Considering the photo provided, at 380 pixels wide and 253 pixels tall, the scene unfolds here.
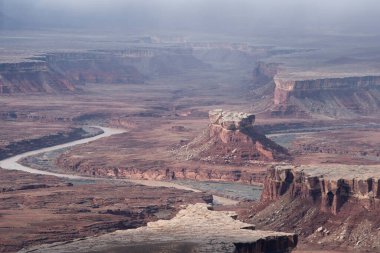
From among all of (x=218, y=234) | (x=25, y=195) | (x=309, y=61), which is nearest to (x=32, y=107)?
(x=309, y=61)

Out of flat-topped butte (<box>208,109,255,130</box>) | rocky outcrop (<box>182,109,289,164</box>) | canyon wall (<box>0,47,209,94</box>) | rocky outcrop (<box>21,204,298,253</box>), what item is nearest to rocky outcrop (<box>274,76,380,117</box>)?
canyon wall (<box>0,47,209,94</box>)

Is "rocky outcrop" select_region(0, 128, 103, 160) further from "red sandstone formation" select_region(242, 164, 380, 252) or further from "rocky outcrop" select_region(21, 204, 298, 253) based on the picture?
"rocky outcrop" select_region(21, 204, 298, 253)

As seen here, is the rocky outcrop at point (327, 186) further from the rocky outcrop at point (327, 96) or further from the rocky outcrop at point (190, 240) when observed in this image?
the rocky outcrop at point (327, 96)

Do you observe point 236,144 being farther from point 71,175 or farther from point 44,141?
point 44,141

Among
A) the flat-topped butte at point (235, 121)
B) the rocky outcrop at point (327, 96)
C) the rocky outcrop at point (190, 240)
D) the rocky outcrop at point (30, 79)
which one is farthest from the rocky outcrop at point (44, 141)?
the rocky outcrop at point (190, 240)

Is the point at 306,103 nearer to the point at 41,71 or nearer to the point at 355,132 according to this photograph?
the point at 355,132

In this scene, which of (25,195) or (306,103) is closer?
(25,195)
